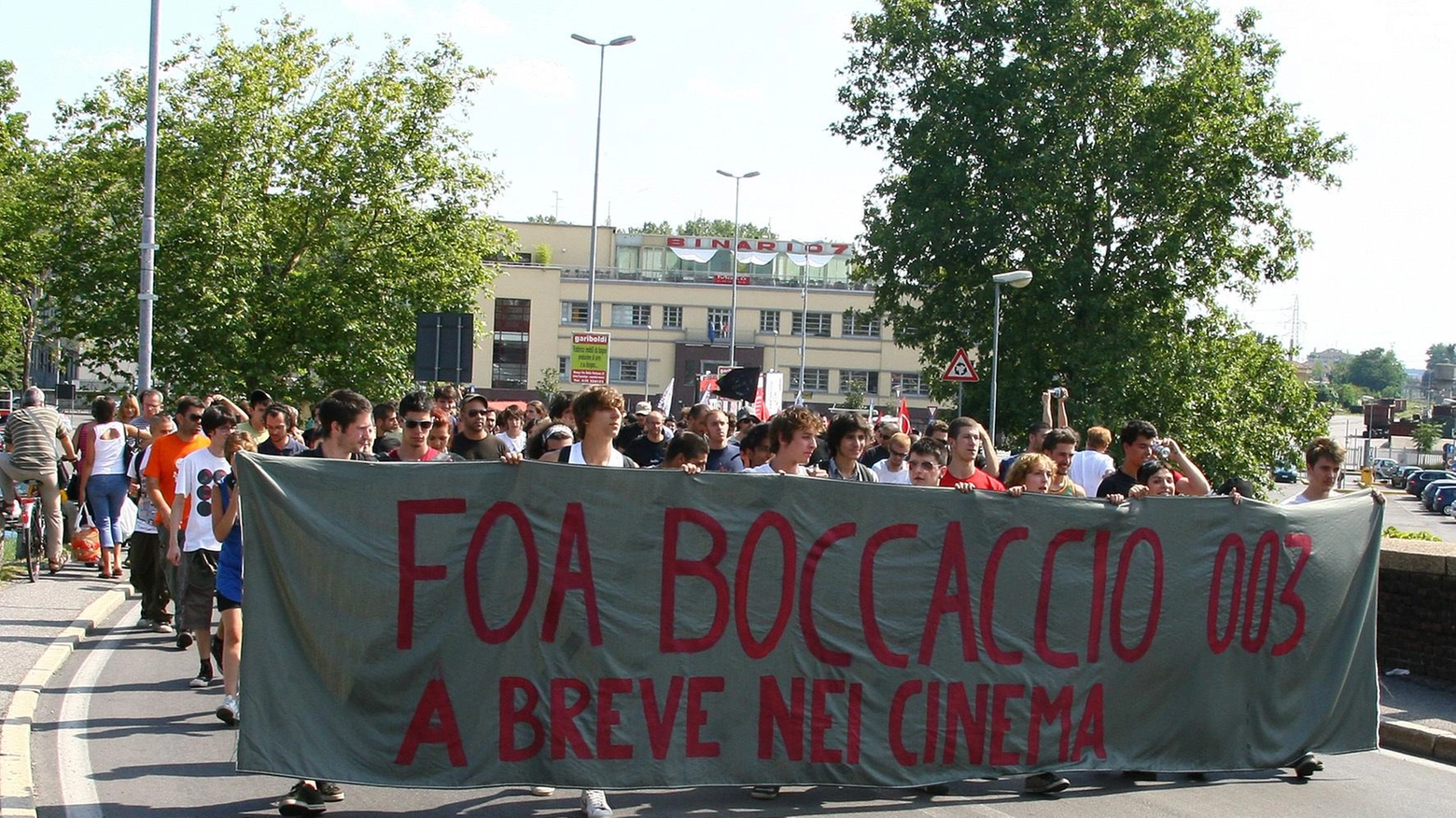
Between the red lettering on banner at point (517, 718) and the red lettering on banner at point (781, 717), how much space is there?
980 mm

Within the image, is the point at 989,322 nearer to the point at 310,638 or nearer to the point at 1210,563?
the point at 1210,563

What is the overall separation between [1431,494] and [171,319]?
54.4 metres

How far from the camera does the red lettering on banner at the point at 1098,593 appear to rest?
Answer: 7.08 meters

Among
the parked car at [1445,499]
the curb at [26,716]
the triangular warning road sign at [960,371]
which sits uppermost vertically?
the triangular warning road sign at [960,371]

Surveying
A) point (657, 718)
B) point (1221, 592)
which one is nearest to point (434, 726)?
point (657, 718)

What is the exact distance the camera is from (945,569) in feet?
22.4

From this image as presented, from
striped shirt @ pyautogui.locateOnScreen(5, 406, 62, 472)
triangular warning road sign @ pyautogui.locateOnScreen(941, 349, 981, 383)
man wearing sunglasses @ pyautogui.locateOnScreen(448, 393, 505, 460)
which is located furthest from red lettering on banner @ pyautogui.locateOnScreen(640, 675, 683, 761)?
triangular warning road sign @ pyautogui.locateOnScreen(941, 349, 981, 383)

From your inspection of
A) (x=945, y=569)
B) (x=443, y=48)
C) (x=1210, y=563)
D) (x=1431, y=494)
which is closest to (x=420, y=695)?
(x=945, y=569)

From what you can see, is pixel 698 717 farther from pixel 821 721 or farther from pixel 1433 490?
pixel 1433 490

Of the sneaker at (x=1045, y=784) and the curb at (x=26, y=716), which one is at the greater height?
the sneaker at (x=1045, y=784)

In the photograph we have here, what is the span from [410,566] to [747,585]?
1.48m

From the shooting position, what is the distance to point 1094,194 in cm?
3378

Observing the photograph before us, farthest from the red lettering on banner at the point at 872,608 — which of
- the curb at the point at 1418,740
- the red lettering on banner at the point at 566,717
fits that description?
the curb at the point at 1418,740

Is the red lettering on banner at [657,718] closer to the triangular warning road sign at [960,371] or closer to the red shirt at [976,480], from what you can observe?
the red shirt at [976,480]
